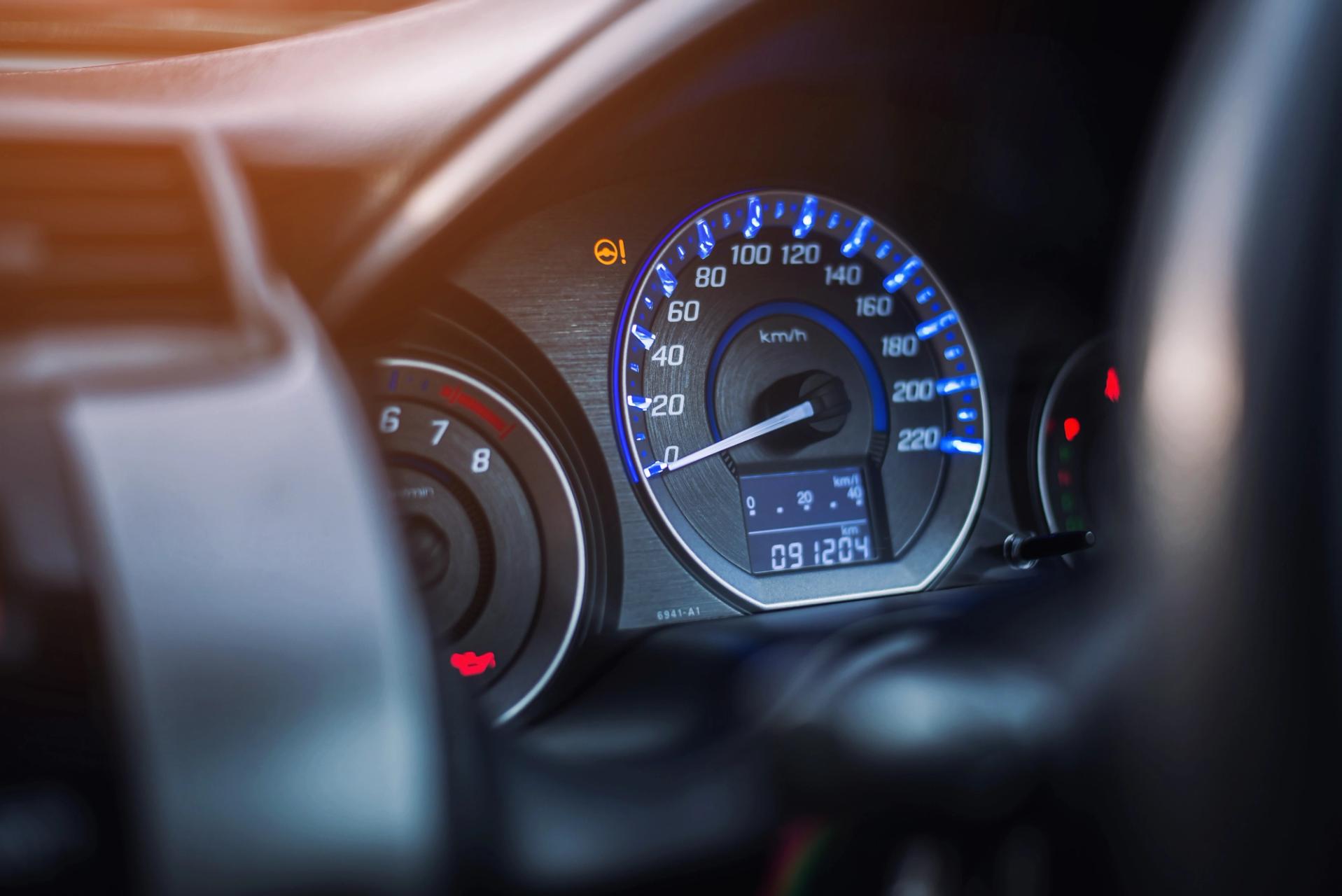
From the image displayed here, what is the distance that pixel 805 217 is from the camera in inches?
73.3

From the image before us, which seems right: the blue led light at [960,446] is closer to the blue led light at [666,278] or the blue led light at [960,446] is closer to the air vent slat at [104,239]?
the blue led light at [666,278]

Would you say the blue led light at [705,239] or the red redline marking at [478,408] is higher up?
the blue led light at [705,239]

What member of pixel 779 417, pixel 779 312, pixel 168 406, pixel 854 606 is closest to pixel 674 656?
pixel 854 606

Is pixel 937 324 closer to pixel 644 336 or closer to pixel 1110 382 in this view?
pixel 1110 382

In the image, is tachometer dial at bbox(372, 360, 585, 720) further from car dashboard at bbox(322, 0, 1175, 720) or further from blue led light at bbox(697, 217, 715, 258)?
blue led light at bbox(697, 217, 715, 258)

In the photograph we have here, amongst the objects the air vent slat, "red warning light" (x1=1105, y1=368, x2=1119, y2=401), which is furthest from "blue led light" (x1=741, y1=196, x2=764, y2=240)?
the air vent slat

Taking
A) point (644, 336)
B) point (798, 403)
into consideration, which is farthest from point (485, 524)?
point (798, 403)

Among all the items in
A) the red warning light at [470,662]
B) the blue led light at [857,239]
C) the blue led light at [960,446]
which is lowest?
the red warning light at [470,662]

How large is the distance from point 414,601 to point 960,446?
135 cm

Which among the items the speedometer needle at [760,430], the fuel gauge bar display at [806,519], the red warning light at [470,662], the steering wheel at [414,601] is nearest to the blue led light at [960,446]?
the fuel gauge bar display at [806,519]

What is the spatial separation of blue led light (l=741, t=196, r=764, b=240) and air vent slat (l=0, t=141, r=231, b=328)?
0.97 metres

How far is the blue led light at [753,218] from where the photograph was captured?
1820 millimetres

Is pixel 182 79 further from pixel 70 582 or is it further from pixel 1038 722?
pixel 1038 722

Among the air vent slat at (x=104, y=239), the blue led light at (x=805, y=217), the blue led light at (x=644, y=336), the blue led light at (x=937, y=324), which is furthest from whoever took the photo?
the blue led light at (x=937, y=324)
